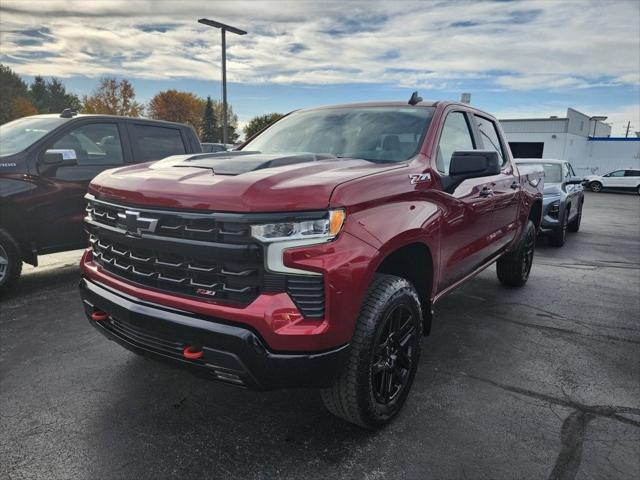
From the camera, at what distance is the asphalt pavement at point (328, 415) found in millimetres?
2363

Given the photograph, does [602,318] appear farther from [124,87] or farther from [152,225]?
[124,87]

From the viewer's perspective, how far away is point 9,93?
67.3 m

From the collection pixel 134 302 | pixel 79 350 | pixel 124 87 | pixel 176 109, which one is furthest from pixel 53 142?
pixel 176 109

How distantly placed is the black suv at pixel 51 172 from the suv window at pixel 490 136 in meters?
4.07

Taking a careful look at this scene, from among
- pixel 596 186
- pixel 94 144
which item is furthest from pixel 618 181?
pixel 94 144

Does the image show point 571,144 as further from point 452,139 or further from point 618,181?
point 452,139

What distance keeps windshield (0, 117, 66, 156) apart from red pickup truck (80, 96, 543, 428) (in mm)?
2925

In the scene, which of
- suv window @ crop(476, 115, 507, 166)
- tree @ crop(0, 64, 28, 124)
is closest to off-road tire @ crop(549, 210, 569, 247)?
suv window @ crop(476, 115, 507, 166)

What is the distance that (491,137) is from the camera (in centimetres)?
462

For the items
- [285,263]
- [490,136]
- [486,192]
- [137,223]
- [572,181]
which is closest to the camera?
[285,263]

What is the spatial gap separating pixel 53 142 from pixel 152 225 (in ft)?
12.0

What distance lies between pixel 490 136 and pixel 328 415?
10.4 feet

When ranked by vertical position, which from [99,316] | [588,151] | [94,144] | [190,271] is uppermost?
[94,144]

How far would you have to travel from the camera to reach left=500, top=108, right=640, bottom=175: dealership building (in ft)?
122
